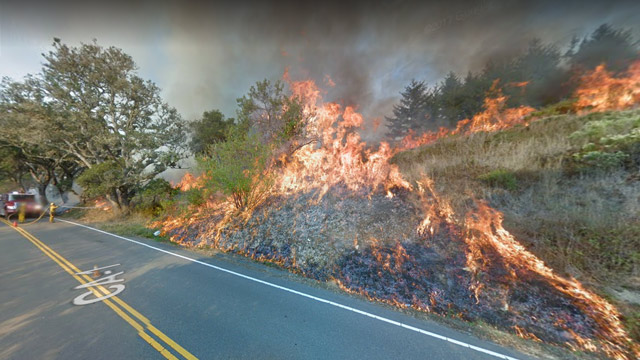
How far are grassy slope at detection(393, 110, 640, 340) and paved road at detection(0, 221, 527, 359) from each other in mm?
3416

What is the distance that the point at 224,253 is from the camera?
757cm

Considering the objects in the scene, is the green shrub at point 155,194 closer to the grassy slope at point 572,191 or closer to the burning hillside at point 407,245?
the burning hillside at point 407,245

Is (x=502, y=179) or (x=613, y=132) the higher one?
(x=613, y=132)

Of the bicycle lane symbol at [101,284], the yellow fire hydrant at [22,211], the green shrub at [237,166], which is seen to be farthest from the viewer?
the yellow fire hydrant at [22,211]

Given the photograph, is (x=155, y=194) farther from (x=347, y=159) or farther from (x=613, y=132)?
(x=613, y=132)

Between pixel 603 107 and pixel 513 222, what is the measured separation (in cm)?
998

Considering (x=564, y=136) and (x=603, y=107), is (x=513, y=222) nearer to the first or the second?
(x=564, y=136)

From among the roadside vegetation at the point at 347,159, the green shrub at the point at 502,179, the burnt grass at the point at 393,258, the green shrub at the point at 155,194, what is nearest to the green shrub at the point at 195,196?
the roadside vegetation at the point at 347,159

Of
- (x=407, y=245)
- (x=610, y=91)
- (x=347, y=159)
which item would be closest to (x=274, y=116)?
(x=347, y=159)

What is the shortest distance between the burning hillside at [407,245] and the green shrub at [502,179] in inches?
62.1

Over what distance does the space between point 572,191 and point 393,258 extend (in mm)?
6404

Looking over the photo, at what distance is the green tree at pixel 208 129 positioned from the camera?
70.5 feet

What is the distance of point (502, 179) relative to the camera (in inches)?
295

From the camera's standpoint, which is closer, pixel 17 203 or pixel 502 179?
pixel 502 179
